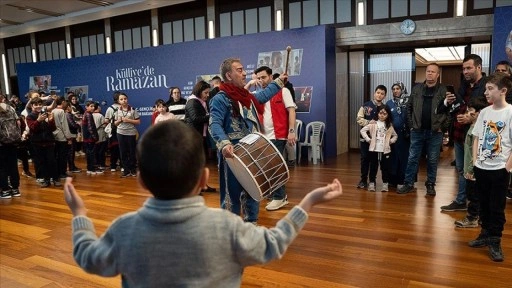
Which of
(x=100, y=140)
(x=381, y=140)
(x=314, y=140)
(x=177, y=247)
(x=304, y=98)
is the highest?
(x=304, y=98)

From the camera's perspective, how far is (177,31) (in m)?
10.3

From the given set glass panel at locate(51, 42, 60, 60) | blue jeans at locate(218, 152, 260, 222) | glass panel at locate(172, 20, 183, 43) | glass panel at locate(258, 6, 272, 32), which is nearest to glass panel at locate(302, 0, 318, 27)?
glass panel at locate(258, 6, 272, 32)

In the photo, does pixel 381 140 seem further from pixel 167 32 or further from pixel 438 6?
pixel 167 32

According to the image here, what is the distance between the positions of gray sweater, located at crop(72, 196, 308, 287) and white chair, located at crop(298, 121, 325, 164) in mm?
6476

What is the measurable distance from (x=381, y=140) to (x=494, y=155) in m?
2.13

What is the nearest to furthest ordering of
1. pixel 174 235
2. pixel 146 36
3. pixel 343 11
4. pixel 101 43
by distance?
pixel 174 235
pixel 343 11
pixel 146 36
pixel 101 43

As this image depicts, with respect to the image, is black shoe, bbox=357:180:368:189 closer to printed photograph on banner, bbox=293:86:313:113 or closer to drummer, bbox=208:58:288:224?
drummer, bbox=208:58:288:224

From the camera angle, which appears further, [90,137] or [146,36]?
[146,36]

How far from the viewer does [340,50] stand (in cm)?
816

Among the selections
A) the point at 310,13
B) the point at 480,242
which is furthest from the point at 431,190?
the point at 310,13

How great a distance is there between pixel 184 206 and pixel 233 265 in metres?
0.20

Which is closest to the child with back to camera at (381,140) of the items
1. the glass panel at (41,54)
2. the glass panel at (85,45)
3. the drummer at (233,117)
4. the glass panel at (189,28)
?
the drummer at (233,117)

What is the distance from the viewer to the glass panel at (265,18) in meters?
8.88

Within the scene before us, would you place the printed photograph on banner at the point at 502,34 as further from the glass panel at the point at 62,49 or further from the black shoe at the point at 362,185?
the glass panel at the point at 62,49
